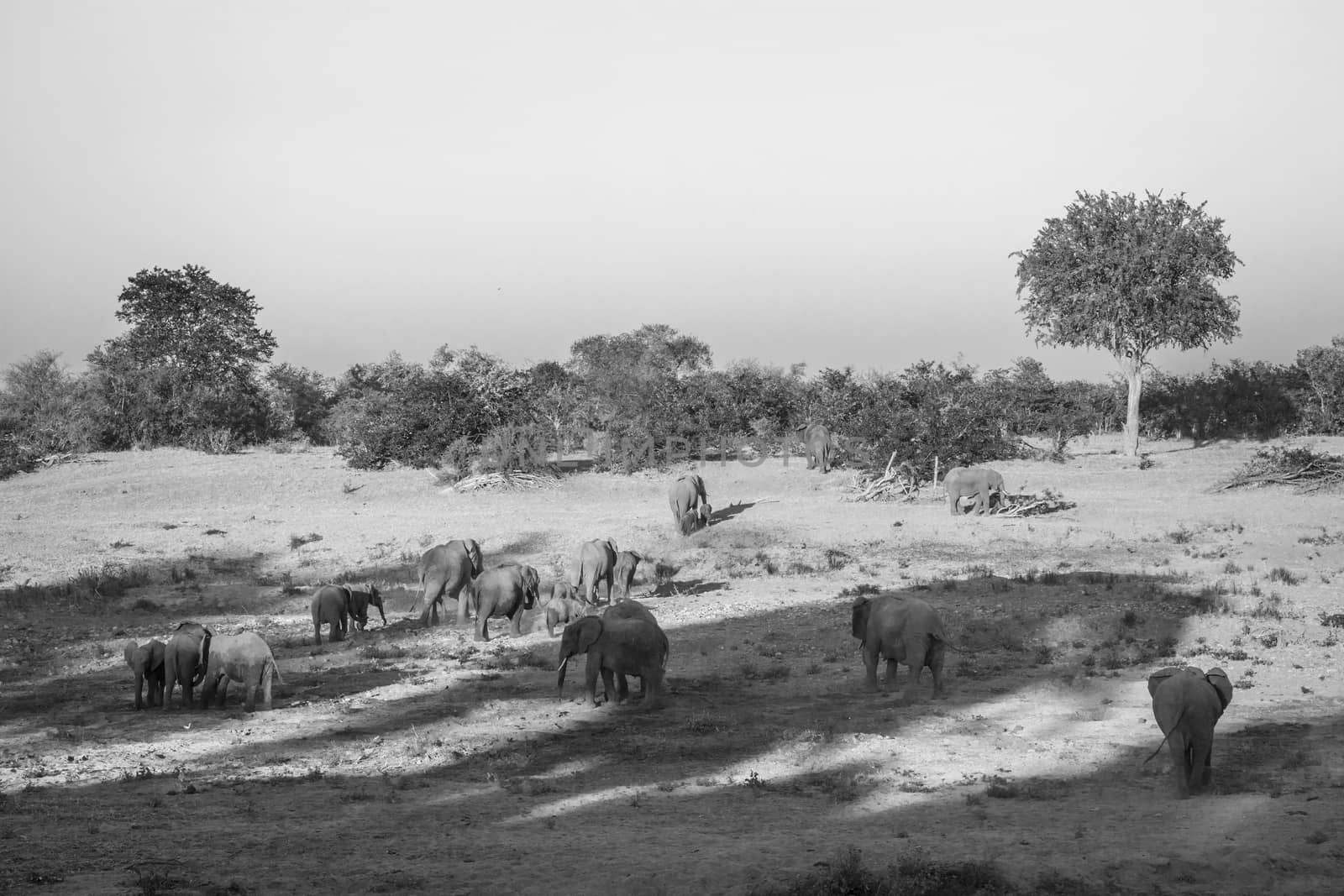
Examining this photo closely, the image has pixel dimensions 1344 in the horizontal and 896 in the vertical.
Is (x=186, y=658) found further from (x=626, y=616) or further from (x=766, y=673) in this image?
(x=766, y=673)

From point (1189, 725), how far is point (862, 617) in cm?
551

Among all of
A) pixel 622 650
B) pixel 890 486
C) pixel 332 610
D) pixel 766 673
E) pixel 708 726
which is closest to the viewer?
pixel 708 726

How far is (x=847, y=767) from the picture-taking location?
1298 centimetres

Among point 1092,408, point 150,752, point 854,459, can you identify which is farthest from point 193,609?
point 1092,408

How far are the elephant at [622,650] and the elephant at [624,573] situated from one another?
25.2 ft

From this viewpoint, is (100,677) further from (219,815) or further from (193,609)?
(219,815)

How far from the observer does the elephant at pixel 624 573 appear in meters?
24.1

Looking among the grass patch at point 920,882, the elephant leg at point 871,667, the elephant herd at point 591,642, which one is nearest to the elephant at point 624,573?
the elephant herd at point 591,642

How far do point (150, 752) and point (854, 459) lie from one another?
3062 centimetres

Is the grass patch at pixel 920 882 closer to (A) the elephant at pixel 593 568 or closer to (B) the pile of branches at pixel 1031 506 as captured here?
(A) the elephant at pixel 593 568

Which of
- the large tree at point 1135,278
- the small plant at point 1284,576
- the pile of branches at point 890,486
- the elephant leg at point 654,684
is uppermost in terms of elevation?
the large tree at point 1135,278

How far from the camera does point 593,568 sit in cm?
2352

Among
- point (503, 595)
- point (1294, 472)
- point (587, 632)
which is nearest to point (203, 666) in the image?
point (587, 632)

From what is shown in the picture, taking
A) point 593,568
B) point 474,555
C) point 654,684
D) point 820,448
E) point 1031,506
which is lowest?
point 654,684
